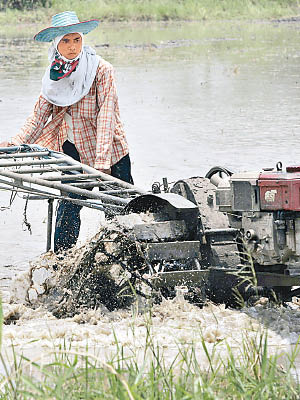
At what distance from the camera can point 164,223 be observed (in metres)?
5.44

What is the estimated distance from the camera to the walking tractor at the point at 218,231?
4953 millimetres

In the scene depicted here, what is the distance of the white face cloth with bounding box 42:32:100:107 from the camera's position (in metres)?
6.64

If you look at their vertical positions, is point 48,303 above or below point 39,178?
below

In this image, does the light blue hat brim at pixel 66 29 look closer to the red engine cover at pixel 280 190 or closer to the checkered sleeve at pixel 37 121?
the checkered sleeve at pixel 37 121

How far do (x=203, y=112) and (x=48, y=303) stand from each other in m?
9.14

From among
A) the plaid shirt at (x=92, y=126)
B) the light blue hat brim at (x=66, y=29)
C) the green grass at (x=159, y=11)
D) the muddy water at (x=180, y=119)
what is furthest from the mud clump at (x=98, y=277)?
the green grass at (x=159, y=11)

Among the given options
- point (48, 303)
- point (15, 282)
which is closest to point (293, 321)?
point (48, 303)

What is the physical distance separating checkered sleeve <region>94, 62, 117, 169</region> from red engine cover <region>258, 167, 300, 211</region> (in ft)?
5.94

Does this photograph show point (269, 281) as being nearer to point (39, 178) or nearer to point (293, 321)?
point (293, 321)

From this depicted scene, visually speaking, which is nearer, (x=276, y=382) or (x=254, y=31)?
(x=276, y=382)

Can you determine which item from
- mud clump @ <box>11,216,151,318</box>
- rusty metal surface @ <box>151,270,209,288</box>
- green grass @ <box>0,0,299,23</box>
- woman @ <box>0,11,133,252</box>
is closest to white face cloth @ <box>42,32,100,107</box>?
woman @ <box>0,11,133,252</box>

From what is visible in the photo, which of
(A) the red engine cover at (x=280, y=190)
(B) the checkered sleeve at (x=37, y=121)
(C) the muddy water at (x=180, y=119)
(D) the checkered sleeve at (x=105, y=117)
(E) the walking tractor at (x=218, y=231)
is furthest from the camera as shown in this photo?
(B) the checkered sleeve at (x=37, y=121)

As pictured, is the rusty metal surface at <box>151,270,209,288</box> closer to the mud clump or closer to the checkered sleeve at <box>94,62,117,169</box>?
the mud clump

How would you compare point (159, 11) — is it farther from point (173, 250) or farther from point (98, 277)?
point (173, 250)
